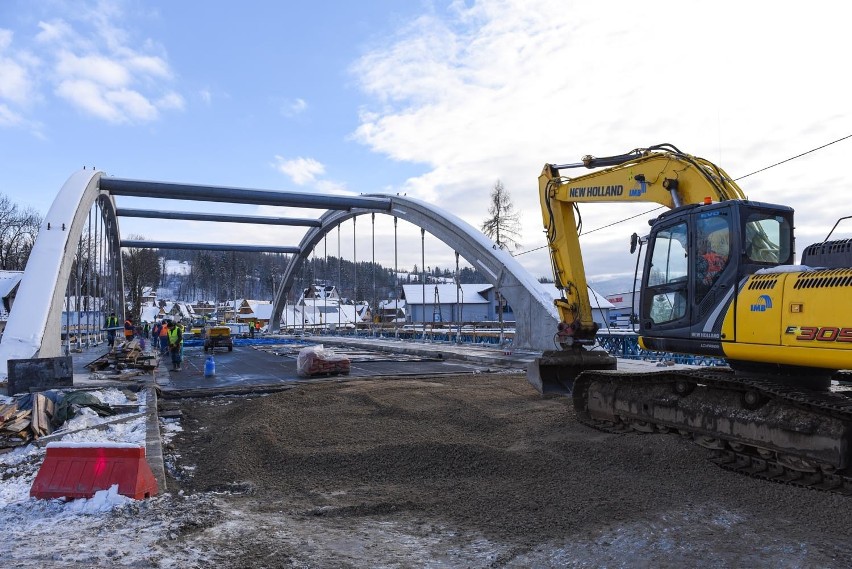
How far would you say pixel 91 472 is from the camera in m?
5.21

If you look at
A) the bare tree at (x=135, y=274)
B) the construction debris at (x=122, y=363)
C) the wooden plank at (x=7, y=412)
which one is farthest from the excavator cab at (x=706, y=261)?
the bare tree at (x=135, y=274)

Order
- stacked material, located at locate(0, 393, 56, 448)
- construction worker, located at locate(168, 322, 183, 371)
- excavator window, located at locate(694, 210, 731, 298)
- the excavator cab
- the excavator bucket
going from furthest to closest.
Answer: construction worker, located at locate(168, 322, 183, 371) < the excavator bucket < stacked material, located at locate(0, 393, 56, 448) < excavator window, located at locate(694, 210, 731, 298) < the excavator cab

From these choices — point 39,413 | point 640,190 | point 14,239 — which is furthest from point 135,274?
point 640,190

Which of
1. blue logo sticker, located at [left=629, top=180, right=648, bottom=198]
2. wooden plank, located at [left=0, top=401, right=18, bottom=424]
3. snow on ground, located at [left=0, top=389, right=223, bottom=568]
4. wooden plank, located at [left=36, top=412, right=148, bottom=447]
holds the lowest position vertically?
snow on ground, located at [left=0, top=389, right=223, bottom=568]

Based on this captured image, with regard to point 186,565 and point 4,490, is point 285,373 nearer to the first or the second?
point 4,490

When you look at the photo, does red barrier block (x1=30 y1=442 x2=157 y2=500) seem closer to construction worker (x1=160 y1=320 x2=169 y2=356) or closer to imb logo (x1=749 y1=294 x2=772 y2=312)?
imb logo (x1=749 y1=294 x2=772 y2=312)

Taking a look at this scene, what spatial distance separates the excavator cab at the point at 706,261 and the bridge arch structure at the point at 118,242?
41.4 ft

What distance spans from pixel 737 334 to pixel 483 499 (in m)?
2.89

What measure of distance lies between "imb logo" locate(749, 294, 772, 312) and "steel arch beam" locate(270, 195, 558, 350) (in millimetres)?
14907

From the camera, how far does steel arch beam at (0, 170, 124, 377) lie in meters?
13.7

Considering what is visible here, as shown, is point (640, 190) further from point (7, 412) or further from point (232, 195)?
point (232, 195)

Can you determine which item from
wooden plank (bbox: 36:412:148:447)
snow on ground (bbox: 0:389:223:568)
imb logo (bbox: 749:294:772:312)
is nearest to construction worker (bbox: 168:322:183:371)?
wooden plank (bbox: 36:412:148:447)

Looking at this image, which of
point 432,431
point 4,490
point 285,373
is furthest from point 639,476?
point 285,373

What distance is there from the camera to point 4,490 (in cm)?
559
